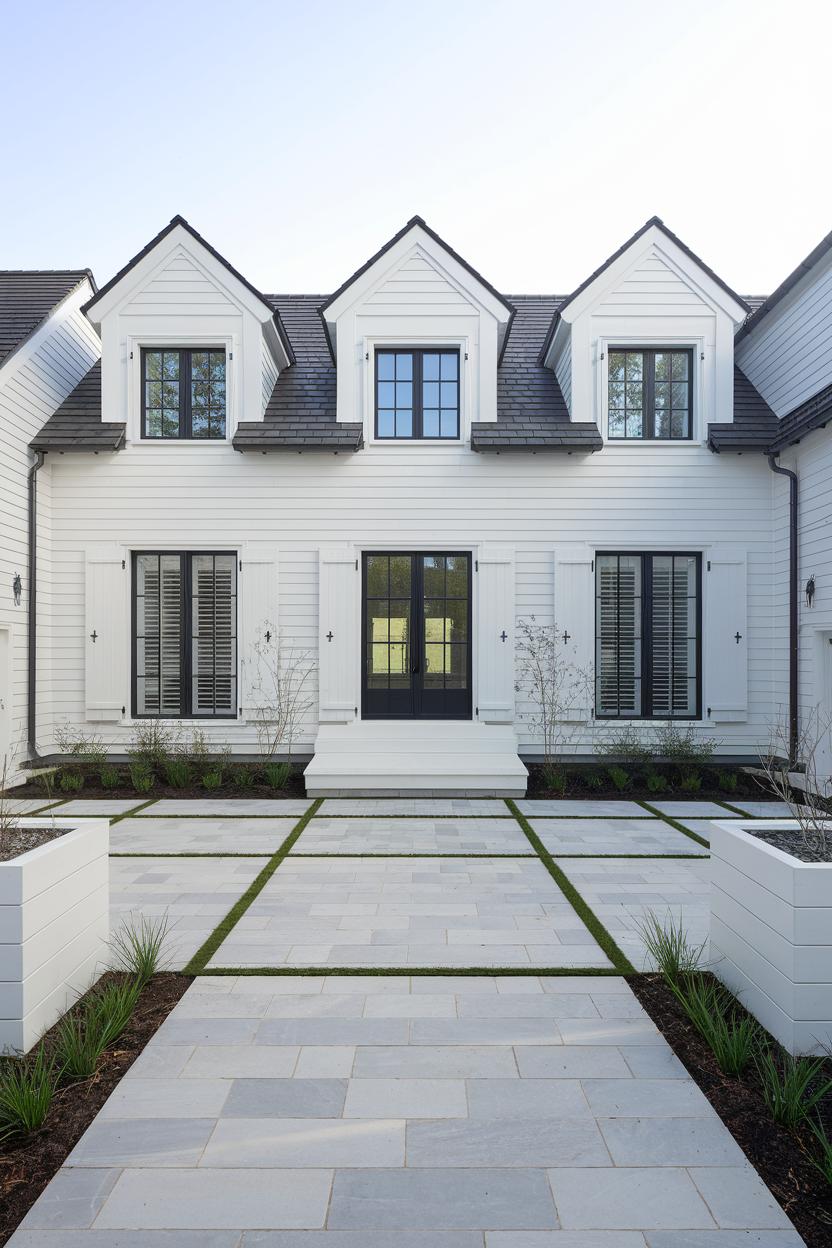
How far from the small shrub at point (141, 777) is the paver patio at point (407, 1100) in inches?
131

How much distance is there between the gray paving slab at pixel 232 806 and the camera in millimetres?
7164

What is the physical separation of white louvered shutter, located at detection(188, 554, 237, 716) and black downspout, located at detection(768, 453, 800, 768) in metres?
6.62

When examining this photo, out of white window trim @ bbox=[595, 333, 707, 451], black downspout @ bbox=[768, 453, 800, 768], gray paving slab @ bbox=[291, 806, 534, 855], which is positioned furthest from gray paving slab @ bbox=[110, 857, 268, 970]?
white window trim @ bbox=[595, 333, 707, 451]

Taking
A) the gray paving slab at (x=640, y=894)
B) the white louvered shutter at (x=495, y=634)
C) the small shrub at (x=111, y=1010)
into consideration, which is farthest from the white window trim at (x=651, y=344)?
the small shrub at (x=111, y=1010)

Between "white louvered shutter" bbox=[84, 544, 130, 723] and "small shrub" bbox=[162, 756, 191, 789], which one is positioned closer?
"small shrub" bbox=[162, 756, 191, 789]

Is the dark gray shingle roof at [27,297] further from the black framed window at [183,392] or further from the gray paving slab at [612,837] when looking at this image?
the gray paving slab at [612,837]

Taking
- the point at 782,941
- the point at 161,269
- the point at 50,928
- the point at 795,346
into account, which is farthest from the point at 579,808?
the point at 161,269

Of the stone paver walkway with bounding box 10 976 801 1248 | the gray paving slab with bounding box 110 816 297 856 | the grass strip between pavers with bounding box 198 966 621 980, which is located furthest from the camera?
the gray paving slab with bounding box 110 816 297 856

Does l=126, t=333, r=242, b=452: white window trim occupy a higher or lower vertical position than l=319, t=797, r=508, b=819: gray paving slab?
higher

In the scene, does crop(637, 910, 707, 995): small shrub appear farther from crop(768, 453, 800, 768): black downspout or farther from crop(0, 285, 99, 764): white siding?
crop(0, 285, 99, 764): white siding

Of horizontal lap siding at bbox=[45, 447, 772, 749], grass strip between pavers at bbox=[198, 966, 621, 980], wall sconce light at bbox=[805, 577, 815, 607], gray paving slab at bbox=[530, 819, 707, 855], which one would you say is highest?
horizontal lap siding at bbox=[45, 447, 772, 749]

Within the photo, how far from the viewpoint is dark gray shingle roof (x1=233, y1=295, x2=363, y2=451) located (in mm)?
8617

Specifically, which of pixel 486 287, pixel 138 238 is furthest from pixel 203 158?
pixel 486 287

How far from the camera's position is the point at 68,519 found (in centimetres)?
891
